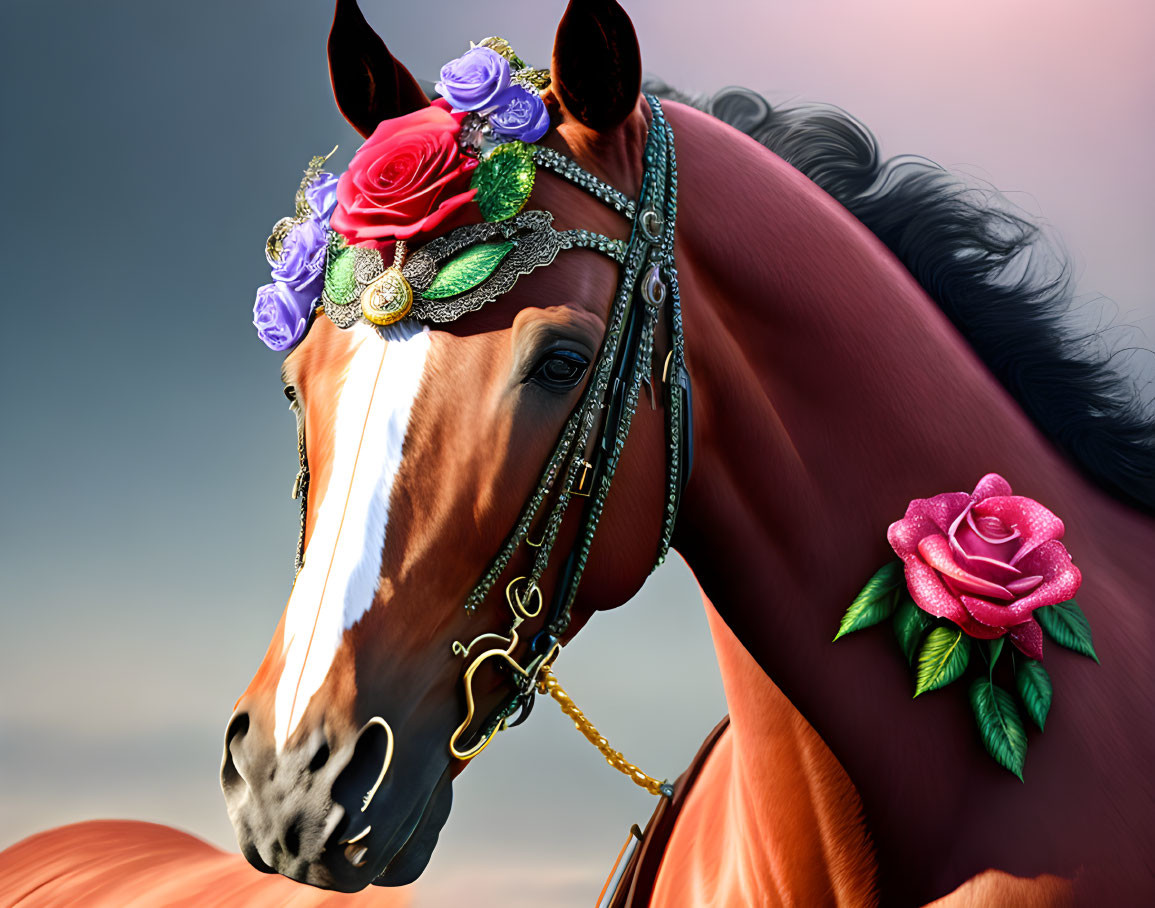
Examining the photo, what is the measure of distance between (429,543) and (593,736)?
616 mm

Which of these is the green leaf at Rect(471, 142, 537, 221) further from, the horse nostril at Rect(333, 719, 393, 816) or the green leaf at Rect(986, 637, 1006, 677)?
the green leaf at Rect(986, 637, 1006, 677)

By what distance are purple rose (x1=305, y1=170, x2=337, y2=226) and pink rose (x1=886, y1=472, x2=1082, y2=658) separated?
3.27 ft

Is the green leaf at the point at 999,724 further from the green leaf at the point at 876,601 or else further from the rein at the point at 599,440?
the rein at the point at 599,440

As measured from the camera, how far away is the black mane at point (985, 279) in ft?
5.12

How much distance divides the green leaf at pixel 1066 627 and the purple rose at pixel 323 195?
4.01 ft

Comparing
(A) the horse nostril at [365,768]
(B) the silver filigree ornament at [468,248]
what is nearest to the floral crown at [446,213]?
(B) the silver filigree ornament at [468,248]

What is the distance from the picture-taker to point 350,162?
1.33 metres

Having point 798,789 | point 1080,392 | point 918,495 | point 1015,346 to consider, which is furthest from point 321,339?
point 1080,392

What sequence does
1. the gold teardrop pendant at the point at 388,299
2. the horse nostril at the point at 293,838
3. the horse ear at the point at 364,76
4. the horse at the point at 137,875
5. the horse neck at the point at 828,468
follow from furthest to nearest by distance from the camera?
1. the horse at the point at 137,875
2. the horse ear at the point at 364,76
3. the horse neck at the point at 828,468
4. the gold teardrop pendant at the point at 388,299
5. the horse nostril at the point at 293,838

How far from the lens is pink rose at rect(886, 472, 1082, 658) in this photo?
1.25m

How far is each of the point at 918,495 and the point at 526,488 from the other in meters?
0.61

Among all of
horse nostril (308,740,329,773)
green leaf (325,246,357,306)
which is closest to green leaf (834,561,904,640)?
horse nostril (308,740,329,773)

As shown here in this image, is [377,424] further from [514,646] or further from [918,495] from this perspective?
[918,495]

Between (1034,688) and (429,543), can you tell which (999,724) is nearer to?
(1034,688)
